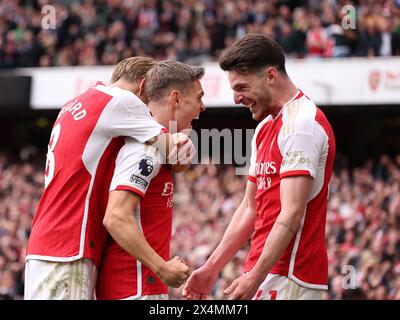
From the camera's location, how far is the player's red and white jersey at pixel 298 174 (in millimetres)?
4570

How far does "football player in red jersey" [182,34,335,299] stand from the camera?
452 centimetres

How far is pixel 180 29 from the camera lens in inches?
781

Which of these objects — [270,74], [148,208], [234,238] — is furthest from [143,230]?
[270,74]

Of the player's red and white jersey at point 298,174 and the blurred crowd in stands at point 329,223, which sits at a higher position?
the player's red and white jersey at point 298,174

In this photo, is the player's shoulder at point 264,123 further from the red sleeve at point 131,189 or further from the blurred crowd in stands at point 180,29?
the blurred crowd in stands at point 180,29

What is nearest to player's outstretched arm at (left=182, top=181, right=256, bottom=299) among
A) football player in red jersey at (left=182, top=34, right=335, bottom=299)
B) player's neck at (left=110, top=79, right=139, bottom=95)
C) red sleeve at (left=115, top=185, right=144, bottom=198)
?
football player in red jersey at (left=182, top=34, right=335, bottom=299)

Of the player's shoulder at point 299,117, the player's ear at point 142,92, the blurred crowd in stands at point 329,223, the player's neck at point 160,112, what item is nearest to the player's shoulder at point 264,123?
the player's shoulder at point 299,117

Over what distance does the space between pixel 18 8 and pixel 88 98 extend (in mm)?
18149

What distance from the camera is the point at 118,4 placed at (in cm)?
2116

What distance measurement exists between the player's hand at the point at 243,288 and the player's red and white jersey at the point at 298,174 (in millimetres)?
372

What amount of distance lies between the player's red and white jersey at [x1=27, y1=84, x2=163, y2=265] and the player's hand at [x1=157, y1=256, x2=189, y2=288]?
1.44ft

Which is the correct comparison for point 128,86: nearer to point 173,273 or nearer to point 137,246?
point 137,246
